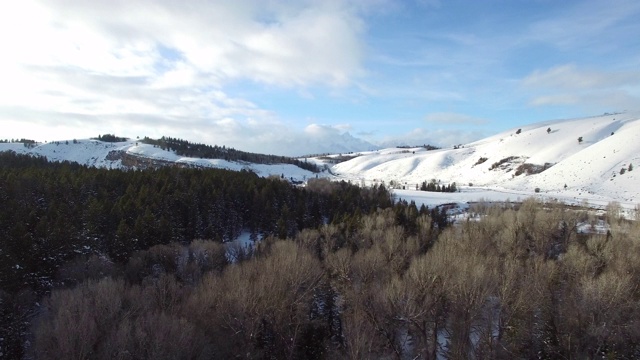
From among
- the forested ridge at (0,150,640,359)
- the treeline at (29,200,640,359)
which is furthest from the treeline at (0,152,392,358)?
the treeline at (29,200,640,359)

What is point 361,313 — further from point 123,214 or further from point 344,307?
point 123,214

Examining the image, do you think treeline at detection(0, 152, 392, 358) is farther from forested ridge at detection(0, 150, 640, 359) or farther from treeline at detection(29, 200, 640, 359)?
treeline at detection(29, 200, 640, 359)

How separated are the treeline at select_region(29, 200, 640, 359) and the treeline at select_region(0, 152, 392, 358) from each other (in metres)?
5.81

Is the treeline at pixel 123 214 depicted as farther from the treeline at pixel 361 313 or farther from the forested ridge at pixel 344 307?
the treeline at pixel 361 313

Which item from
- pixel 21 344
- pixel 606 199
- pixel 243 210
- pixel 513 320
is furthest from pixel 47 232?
pixel 606 199

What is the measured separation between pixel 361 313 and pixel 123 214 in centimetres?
4714

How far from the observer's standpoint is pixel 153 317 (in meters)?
29.3

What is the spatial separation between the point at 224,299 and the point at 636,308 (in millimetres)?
37441

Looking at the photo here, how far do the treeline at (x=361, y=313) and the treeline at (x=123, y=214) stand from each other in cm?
581

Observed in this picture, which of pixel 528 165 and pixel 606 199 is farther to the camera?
pixel 528 165

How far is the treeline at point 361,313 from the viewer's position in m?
28.7

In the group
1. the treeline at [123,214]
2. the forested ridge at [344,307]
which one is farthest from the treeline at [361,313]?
Answer: the treeline at [123,214]

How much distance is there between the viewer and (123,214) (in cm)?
6519

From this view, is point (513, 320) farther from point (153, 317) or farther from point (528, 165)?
point (528, 165)
